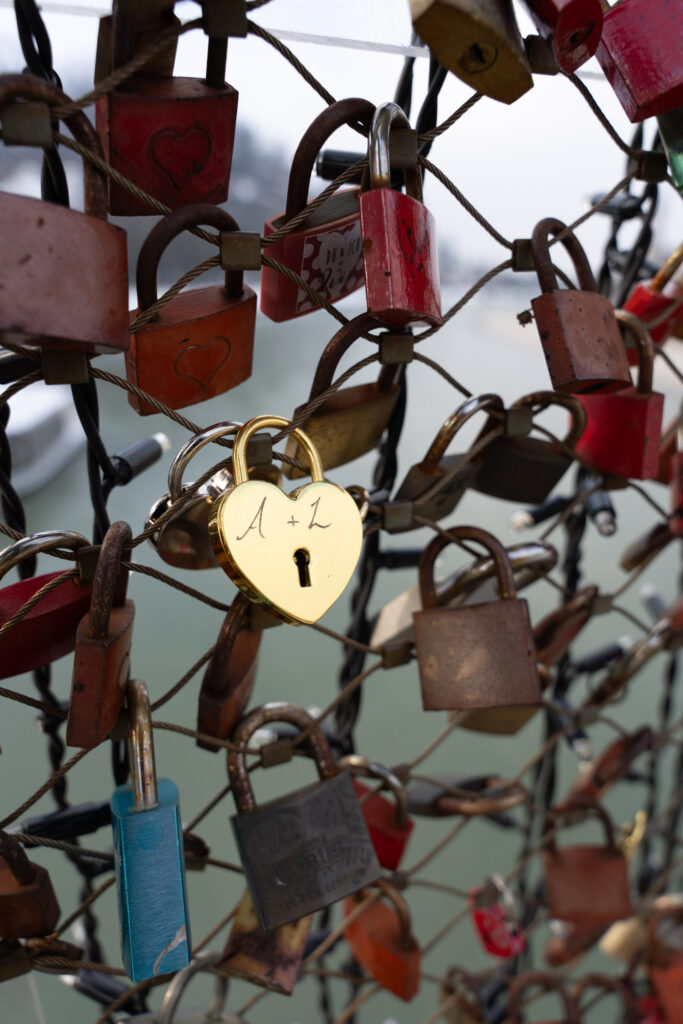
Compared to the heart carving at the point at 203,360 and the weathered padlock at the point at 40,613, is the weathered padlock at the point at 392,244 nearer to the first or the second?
the heart carving at the point at 203,360

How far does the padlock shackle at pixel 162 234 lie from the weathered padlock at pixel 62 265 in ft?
0.14

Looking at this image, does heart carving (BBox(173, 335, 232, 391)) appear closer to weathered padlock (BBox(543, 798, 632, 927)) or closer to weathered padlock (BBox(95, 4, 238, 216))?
weathered padlock (BBox(95, 4, 238, 216))

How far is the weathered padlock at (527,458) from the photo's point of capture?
663mm

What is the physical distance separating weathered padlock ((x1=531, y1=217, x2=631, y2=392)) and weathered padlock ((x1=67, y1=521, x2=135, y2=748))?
1.07ft

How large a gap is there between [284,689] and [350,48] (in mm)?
648

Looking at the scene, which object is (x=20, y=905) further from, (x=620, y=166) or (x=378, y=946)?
(x=620, y=166)

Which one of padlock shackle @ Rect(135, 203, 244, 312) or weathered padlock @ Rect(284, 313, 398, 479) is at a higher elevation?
padlock shackle @ Rect(135, 203, 244, 312)

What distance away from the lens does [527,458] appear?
684 mm

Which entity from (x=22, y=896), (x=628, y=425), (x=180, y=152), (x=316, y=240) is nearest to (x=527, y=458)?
(x=628, y=425)

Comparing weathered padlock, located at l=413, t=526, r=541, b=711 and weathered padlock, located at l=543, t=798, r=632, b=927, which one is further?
weathered padlock, located at l=543, t=798, r=632, b=927

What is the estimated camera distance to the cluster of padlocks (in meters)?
0.43

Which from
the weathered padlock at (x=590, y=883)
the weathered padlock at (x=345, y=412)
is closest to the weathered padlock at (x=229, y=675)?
the weathered padlock at (x=345, y=412)

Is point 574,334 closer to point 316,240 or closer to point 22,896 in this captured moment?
point 316,240

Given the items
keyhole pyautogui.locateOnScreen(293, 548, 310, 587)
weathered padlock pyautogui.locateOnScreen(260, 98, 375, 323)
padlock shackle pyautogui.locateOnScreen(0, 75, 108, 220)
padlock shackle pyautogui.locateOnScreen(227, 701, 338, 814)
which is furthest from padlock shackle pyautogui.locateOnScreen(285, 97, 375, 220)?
padlock shackle pyautogui.locateOnScreen(227, 701, 338, 814)
